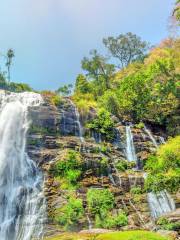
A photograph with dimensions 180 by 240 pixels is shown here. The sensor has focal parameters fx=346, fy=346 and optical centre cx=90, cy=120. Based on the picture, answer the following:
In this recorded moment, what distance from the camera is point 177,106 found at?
31.3 metres

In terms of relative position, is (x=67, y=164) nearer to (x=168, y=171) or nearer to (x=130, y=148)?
(x=130, y=148)

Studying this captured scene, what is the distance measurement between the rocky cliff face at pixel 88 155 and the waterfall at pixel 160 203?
12.2 inches

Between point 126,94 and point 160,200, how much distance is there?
42.3 ft

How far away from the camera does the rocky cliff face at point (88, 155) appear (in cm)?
1973

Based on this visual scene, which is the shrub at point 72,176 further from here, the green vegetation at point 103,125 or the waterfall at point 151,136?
the waterfall at point 151,136

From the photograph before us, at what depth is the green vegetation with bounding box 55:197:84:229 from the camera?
1811 centimetres

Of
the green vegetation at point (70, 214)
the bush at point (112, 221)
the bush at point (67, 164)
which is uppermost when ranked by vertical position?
the bush at point (67, 164)

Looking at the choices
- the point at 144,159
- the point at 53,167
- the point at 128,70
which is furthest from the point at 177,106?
the point at 53,167

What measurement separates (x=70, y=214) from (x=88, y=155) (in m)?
5.63

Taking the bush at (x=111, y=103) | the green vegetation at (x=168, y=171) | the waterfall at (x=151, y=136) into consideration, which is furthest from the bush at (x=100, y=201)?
the bush at (x=111, y=103)

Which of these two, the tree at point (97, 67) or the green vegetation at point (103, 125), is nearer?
the green vegetation at point (103, 125)

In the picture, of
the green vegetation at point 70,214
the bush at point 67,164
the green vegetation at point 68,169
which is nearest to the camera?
the green vegetation at point 70,214

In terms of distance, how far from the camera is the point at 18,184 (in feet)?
65.8

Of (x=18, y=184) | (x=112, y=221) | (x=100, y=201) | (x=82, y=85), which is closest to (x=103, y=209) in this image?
(x=100, y=201)
